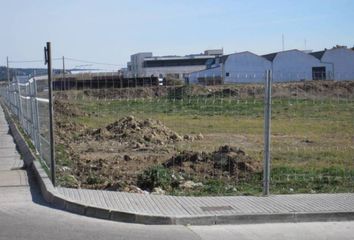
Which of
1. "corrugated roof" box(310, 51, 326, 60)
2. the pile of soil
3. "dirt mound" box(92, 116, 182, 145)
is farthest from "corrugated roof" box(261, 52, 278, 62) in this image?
"dirt mound" box(92, 116, 182, 145)

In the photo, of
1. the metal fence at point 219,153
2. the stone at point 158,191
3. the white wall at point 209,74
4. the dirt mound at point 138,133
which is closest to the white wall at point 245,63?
the white wall at point 209,74

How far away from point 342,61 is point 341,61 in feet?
0.73

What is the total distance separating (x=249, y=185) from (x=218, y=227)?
11.0 ft

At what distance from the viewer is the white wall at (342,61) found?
101m

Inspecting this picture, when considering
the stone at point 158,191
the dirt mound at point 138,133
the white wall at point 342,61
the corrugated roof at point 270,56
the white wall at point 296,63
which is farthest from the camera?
the corrugated roof at point 270,56

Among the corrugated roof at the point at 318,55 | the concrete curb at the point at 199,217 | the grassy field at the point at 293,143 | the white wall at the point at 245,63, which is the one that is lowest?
the grassy field at the point at 293,143

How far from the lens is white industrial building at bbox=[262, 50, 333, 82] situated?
102 meters

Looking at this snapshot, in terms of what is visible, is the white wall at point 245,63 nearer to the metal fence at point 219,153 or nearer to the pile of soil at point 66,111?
the pile of soil at point 66,111

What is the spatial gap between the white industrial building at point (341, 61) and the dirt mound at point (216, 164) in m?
90.1

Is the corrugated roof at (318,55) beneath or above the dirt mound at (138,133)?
above

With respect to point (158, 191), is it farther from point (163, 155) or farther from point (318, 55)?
point (318, 55)

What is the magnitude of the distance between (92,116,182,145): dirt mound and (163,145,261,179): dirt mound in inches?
290

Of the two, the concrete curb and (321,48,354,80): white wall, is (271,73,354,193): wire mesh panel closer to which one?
the concrete curb

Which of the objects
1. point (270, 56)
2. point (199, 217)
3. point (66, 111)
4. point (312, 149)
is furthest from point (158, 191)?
point (270, 56)
